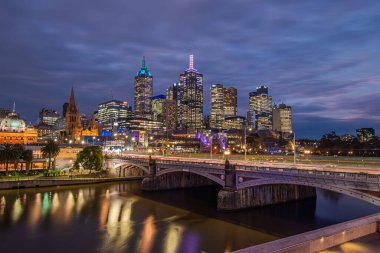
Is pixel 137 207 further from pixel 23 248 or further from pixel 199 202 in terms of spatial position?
pixel 23 248

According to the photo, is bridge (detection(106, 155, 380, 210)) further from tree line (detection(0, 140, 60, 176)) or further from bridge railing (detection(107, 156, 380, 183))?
tree line (detection(0, 140, 60, 176))

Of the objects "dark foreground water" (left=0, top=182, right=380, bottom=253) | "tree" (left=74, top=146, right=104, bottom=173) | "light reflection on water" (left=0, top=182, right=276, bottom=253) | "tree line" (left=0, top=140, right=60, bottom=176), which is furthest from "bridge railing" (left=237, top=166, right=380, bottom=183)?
"tree line" (left=0, top=140, right=60, bottom=176)

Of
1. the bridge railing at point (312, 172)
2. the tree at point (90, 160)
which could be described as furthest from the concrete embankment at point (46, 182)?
the bridge railing at point (312, 172)

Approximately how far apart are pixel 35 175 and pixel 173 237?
6749 centimetres

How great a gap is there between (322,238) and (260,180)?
32323 mm

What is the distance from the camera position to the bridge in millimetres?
38438

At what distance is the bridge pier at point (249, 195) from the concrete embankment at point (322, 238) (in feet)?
108

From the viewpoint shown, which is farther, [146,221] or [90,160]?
[90,160]

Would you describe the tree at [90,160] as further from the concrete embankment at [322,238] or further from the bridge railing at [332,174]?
the concrete embankment at [322,238]

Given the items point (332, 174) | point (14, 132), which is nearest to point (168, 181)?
point (332, 174)

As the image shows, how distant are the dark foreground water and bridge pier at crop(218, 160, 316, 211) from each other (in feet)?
5.28

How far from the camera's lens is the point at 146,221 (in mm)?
52500

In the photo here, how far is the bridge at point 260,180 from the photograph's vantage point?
38438 mm

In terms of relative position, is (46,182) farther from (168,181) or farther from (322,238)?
(322,238)
